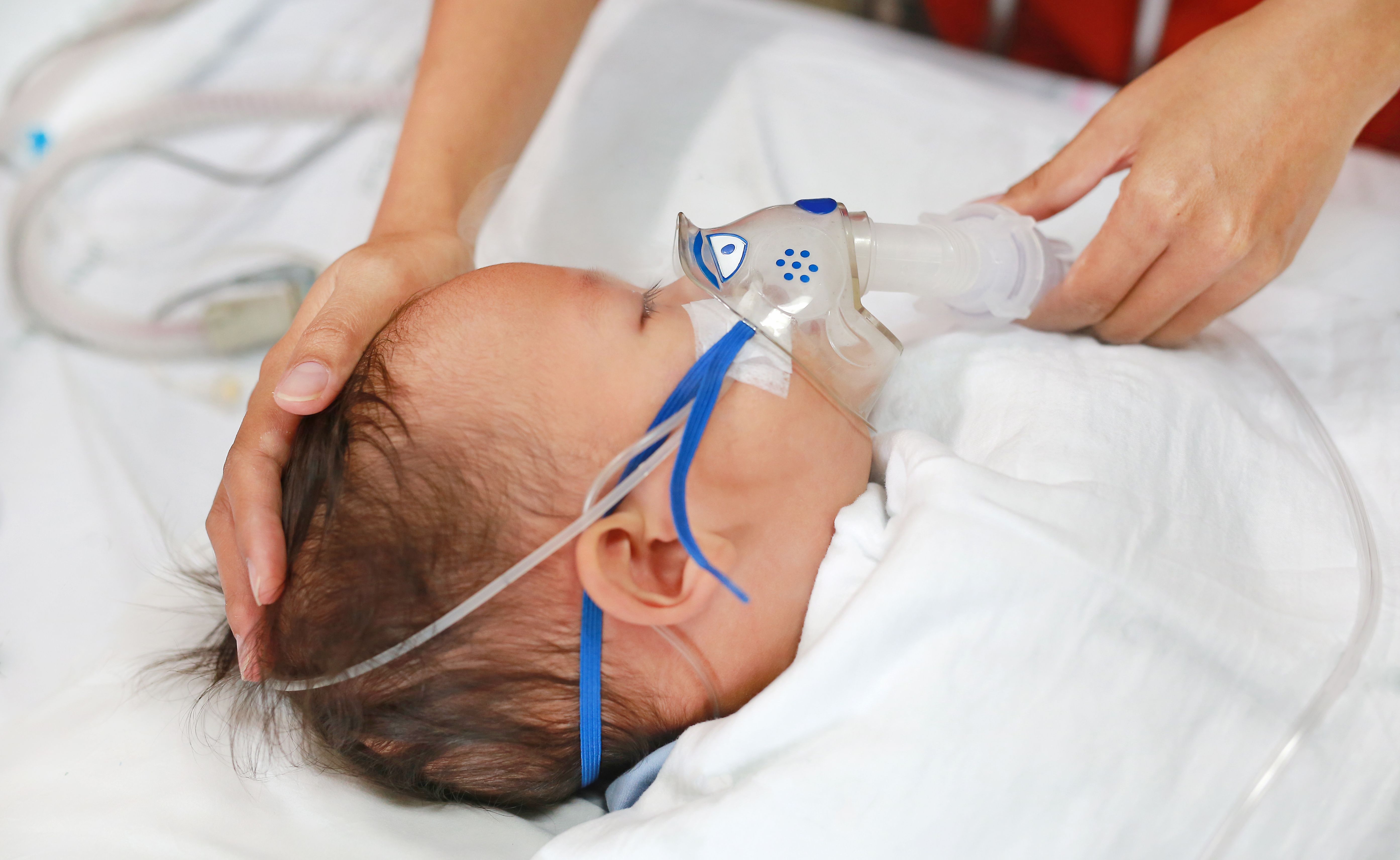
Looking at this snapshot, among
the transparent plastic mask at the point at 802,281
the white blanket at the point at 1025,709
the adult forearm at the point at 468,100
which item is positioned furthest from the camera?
the adult forearm at the point at 468,100

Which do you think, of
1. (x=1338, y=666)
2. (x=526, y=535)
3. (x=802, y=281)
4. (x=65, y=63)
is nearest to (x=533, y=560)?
(x=526, y=535)

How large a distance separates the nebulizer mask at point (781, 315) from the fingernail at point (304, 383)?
0.25 meters

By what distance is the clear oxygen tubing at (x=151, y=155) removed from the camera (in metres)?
1.53

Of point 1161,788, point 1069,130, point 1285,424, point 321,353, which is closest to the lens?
point 1161,788

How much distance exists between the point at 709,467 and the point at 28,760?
787 millimetres

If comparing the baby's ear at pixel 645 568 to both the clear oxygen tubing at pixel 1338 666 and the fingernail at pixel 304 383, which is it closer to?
the fingernail at pixel 304 383

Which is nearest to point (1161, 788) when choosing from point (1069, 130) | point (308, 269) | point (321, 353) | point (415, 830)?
point (415, 830)

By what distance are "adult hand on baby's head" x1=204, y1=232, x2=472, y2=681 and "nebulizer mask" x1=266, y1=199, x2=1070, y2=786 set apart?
0.10 meters

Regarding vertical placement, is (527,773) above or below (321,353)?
below

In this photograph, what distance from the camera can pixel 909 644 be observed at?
0.84 metres

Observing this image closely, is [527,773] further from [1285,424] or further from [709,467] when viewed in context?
[1285,424]

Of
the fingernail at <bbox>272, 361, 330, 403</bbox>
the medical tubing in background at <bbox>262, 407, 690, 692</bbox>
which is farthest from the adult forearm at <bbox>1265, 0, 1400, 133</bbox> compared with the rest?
the fingernail at <bbox>272, 361, 330, 403</bbox>

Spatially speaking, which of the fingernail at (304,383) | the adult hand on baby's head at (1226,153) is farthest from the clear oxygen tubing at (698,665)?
the adult hand on baby's head at (1226,153)

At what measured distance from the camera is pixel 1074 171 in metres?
1.07
